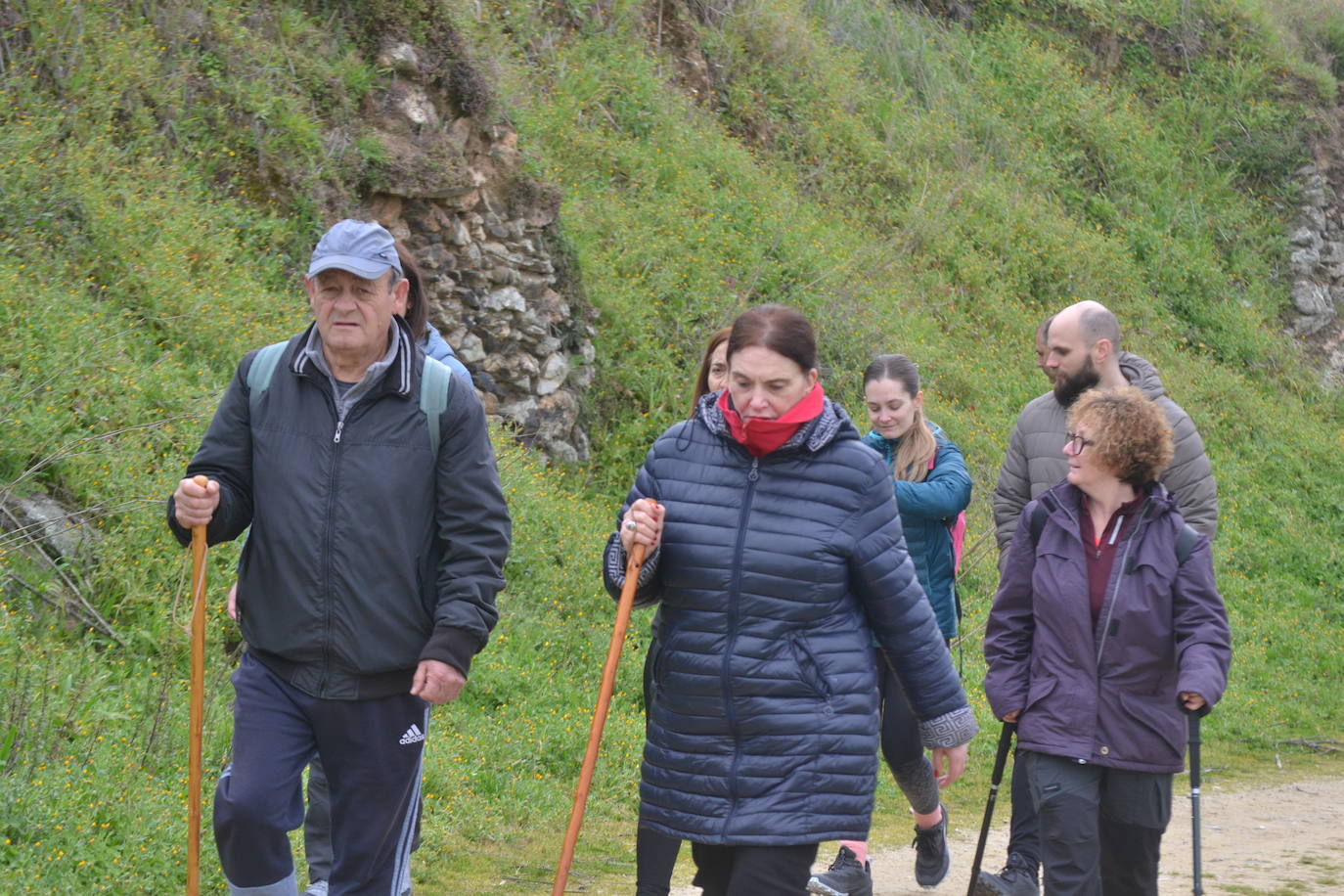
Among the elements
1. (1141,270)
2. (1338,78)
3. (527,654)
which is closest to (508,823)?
(527,654)

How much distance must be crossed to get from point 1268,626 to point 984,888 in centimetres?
798

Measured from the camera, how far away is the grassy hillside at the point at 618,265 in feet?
20.6

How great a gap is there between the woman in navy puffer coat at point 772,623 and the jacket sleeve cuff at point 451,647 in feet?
1.63

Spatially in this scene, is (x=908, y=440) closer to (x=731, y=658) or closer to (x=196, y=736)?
(x=731, y=658)

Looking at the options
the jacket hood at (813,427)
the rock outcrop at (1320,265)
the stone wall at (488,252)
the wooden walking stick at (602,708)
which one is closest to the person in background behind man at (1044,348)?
the jacket hood at (813,427)

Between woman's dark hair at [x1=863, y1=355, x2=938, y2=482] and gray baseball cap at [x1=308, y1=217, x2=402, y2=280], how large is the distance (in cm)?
254

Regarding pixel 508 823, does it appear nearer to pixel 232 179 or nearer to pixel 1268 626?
pixel 232 179

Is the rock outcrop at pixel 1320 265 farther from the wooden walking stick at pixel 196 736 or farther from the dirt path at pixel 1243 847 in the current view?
the wooden walking stick at pixel 196 736

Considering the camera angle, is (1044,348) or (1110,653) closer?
(1110,653)

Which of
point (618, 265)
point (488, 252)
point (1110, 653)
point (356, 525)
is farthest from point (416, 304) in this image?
point (618, 265)

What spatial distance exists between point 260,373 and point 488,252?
7083 millimetres

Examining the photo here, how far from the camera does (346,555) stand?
3.66m

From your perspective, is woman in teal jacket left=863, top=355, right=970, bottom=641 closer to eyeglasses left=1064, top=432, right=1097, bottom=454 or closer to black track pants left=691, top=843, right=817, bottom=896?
eyeglasses left=1064, top=432, right=1097, bottom=454

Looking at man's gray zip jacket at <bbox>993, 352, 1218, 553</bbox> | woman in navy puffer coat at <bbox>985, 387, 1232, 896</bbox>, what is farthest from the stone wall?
woman in navy puffer coat at <bbox>985, 387, 1232, 896</bbox>
